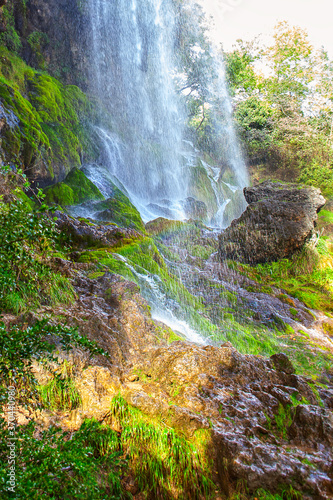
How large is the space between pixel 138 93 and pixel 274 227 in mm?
17264

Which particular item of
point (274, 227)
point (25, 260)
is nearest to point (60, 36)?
point (274, 227)

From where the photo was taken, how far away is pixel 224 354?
3918mm

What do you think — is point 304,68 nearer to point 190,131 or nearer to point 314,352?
point 190,131

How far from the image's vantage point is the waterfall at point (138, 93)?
19.1 metres

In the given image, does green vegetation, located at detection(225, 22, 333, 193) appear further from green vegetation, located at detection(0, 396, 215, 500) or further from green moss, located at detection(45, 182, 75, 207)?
green vegetation, located at detection(0, 396, 215, 500)

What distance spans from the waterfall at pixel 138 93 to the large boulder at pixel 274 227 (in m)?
6.84

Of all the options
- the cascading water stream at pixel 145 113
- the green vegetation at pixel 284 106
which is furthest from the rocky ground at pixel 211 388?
the green vegetation at pixel 284 106

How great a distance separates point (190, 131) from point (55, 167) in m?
17.3

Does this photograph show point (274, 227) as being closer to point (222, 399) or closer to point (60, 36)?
point (222, 399)

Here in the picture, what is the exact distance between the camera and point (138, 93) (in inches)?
904

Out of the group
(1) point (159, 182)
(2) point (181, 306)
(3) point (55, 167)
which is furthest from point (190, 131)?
(2) point (181, 306)

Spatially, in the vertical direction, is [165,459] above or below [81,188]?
below

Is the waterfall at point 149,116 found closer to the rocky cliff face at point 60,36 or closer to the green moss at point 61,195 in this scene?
the rocky cliff face at point 60,36

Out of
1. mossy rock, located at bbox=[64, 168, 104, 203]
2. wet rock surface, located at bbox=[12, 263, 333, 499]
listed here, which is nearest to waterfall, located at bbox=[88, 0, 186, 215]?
mossy rock, located at bbox=[64, 168, 104, 203]
